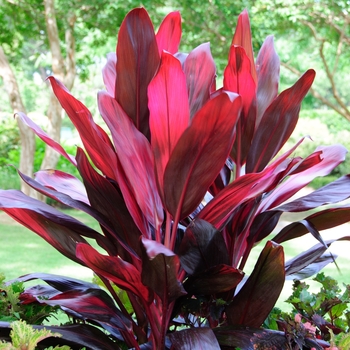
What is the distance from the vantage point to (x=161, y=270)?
87 centimetres

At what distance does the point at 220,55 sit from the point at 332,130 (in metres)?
7.45

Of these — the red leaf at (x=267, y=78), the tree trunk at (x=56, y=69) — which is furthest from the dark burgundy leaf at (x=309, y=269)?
the tree trunk at (x=56, y=69)

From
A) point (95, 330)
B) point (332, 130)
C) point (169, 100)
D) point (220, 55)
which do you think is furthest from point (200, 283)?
point (332, 130)

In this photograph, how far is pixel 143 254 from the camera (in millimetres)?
858

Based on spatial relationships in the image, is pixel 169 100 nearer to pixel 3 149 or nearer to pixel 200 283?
pixel 200 283

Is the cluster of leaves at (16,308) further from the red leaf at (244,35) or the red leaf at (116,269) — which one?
the red leaf at (244,35)

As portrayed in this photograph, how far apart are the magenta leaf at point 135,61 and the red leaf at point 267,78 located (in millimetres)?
279

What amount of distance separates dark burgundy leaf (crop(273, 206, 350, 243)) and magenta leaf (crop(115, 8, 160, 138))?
1.36 feet

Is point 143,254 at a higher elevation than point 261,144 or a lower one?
lower

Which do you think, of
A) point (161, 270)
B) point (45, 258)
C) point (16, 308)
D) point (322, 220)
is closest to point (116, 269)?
point (161, 270)

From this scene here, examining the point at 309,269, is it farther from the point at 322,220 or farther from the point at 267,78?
the point at 267,78


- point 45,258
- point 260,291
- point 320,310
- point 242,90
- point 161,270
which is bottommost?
point 45,258

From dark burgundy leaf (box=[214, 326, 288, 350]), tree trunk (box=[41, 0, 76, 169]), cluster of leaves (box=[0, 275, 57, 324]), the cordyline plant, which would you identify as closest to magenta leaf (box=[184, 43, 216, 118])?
the cordyline plant

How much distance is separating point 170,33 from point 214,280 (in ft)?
1.86
